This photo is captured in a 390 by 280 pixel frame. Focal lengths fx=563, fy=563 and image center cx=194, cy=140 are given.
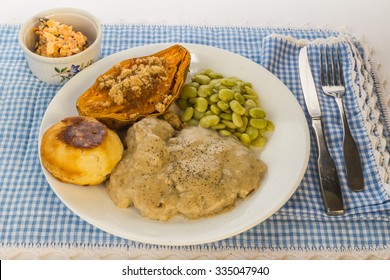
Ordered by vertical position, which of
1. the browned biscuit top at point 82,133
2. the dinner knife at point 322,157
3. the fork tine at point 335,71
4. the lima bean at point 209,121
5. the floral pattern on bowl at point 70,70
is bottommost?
the floral pattern on bowl at point 70,70

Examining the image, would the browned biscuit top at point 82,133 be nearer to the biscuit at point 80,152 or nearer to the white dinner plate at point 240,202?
the biscuit at point 80,152

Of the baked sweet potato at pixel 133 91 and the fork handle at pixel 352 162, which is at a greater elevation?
the fork handle at pixel 352 162

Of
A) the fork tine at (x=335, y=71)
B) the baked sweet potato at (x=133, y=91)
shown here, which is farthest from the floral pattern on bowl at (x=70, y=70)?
the fork tine at (x=335, y=71)

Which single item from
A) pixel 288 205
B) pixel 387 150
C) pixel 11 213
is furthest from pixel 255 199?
pixel 11 213

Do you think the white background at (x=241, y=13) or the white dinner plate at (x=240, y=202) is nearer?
the white dinner plate at (x=240, y=202)

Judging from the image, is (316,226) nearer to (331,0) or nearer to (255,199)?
(255,199)

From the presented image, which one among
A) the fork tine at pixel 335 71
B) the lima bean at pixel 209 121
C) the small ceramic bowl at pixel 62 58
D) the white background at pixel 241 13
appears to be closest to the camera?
the lima bean at pixel 209 121

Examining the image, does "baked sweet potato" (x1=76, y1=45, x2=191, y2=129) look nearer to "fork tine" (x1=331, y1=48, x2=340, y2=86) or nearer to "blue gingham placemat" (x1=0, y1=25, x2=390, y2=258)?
"blue gingham placemat" (x1=0, y1=25, x2=390, y2=258)
